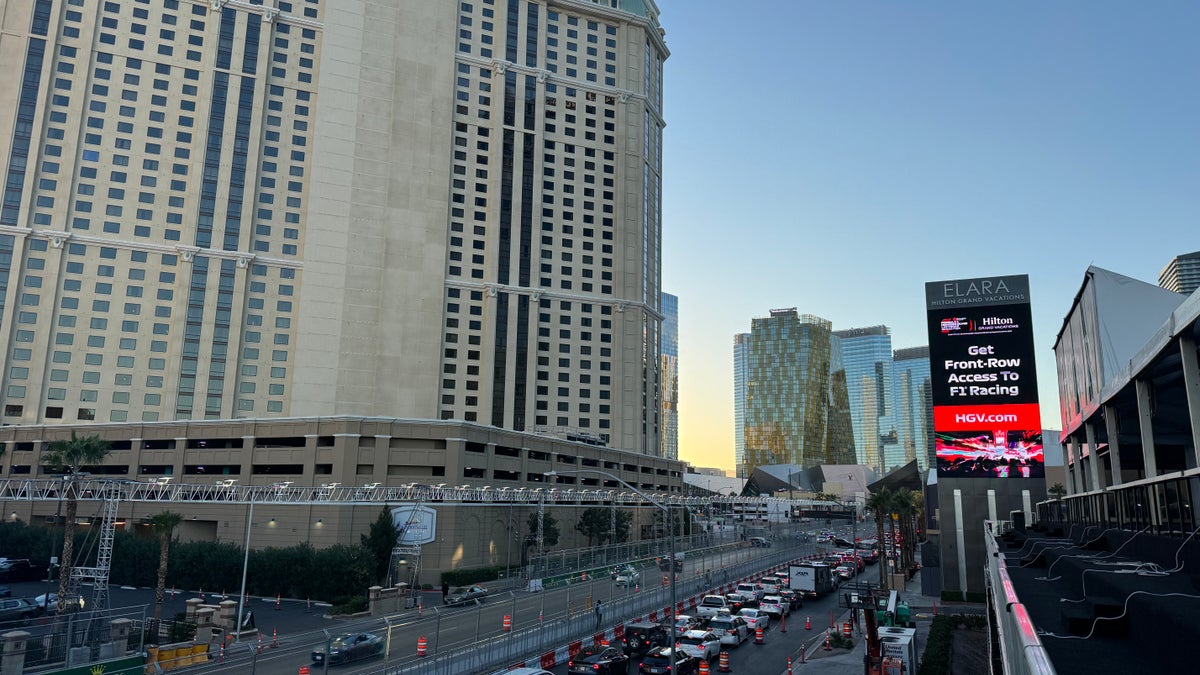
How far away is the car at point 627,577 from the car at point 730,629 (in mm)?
9984

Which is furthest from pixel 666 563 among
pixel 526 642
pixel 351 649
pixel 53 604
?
pixel 53 604

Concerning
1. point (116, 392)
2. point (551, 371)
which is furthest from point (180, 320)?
point (551, 371)

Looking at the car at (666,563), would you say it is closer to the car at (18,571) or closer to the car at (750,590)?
the car at (750,590)

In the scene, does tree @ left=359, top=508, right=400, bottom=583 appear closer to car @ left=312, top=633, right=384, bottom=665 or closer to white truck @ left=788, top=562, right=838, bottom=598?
car @ left=312, top=633, right=384, bottom=665

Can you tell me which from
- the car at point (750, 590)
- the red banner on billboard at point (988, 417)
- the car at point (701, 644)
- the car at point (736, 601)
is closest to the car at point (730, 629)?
the car at point (701, 644)

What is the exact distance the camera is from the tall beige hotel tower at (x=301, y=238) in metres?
109

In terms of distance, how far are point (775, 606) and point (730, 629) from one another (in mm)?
11788

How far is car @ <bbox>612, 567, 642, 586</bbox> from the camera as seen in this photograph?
59219 mm

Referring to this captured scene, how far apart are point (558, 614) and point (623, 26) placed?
13064 cm

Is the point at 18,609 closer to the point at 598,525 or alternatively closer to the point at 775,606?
the point at 775,606

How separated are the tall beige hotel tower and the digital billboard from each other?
5110 cm

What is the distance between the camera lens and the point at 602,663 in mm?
36281

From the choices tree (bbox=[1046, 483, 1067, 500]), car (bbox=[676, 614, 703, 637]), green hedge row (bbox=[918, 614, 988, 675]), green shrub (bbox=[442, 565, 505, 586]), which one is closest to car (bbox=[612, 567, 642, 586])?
car (bbox=[676, 614, 703, 637])

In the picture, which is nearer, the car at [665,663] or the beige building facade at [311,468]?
the car at [665,663]
